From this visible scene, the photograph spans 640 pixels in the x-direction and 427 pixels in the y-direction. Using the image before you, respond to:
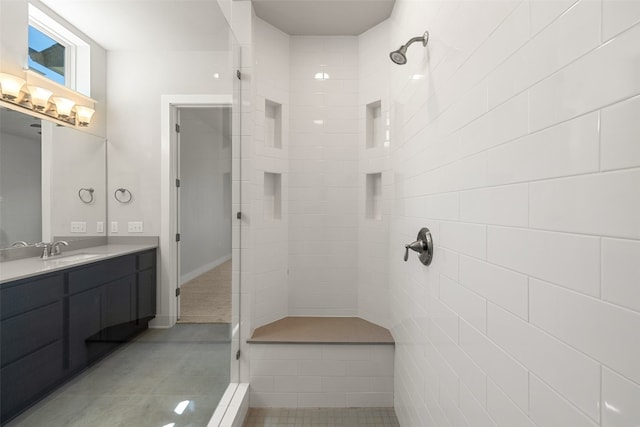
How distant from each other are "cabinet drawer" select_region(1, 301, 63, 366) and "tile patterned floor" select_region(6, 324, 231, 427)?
21 centimetres

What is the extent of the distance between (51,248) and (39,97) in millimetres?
520

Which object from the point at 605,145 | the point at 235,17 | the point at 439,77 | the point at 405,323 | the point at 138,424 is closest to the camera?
the point at 605,145

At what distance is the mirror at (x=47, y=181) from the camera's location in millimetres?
875

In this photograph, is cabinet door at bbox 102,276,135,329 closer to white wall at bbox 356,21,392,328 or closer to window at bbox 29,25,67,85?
window at bbox 29,25,67,85

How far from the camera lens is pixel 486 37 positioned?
2.58ft

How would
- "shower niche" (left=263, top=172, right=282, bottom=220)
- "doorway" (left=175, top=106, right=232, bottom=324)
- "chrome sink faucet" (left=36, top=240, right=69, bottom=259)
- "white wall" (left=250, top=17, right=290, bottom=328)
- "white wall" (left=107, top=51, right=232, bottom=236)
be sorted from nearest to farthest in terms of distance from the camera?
"chrome sink faucet" (left=36, top=240, right=69, bottom=259) → "white wall" (left=107, top=51, right=232, bottom=236) → "doorway" (left=175, top=106, right=232, bottom=324) → "white wall" (left=250, top=17, right=290, bottom=328) → "shower niche" (left=263, top=172, right=282, bottom=220)

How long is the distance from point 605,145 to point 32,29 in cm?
156

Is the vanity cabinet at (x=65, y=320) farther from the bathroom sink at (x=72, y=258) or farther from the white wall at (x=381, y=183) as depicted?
the white wall at (x=381, y=183)

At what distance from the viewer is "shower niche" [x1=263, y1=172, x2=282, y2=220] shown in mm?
2240

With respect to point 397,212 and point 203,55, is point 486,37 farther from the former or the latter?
point 203,55

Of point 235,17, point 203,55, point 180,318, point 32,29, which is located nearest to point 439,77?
point 203,55

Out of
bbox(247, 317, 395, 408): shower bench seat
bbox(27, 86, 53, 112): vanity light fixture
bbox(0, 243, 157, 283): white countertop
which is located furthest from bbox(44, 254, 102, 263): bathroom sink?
bbox(247, 317, 395, 408): shower bench seat

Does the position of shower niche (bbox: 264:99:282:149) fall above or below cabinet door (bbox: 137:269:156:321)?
above

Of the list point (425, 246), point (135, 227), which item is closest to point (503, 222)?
point (425, 246)
